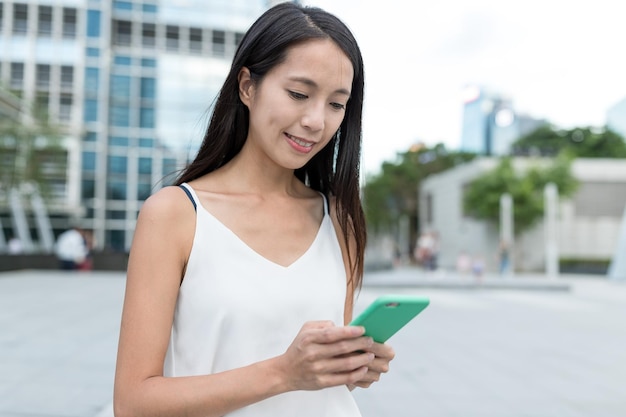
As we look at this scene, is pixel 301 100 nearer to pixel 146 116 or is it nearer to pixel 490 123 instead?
pixel 146 116

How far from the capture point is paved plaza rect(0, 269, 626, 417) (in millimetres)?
4762

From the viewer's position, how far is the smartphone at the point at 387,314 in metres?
1.07

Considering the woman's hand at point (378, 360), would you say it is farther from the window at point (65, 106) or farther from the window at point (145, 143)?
the window at point (65, 106)

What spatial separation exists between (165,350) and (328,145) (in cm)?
73

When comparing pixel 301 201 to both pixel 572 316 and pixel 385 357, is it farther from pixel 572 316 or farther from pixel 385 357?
pixel 572 316

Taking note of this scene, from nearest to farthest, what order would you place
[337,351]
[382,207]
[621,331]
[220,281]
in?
[337,351] → [220,281] → [621,331] → [382,207]

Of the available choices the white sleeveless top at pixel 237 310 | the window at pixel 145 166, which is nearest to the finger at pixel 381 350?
the white sleeveless top at pixel 237 310

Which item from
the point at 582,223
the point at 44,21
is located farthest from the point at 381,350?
the point at 44,21

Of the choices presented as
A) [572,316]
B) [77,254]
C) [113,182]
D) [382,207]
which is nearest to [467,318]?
[572,316]

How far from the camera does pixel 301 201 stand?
5.39 ft

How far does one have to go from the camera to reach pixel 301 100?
1.38 meters

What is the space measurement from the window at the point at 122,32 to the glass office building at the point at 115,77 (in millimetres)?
58

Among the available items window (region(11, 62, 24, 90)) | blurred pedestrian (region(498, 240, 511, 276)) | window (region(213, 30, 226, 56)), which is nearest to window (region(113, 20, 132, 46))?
window (region(213, 30, 226, 56))

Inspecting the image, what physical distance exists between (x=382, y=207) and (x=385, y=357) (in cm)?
5331
